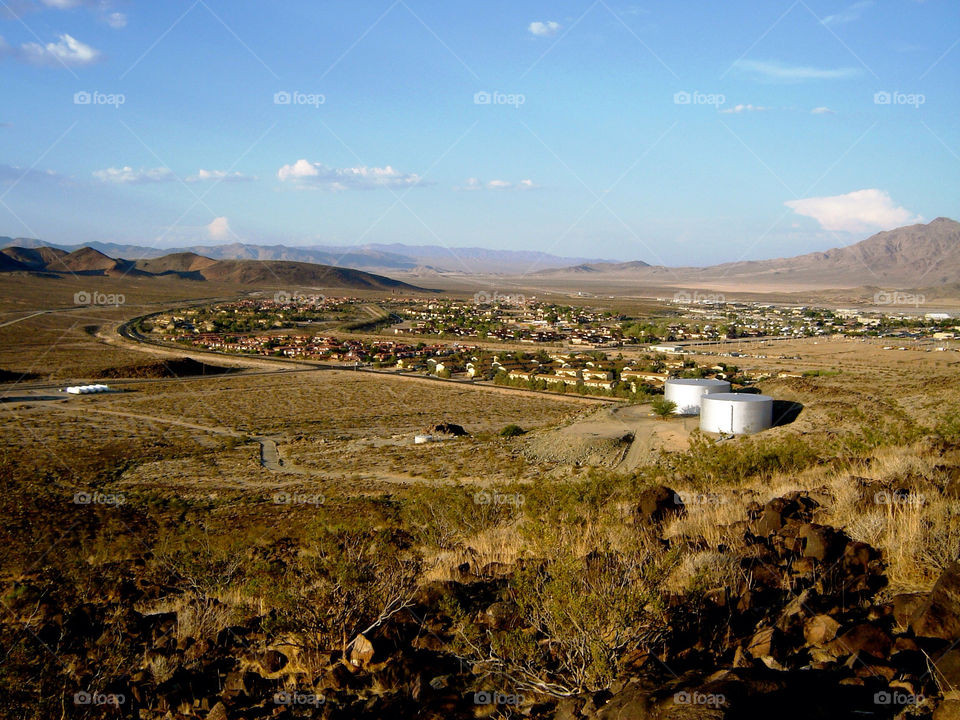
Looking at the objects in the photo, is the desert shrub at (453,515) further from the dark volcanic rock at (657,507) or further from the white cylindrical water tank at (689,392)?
the white cylindrical water tank at (689,392)

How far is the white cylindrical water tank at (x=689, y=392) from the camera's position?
2391 centimetres

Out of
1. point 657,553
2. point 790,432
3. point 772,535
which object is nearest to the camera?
point 657,553

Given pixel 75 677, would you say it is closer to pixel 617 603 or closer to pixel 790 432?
pixel 617 603

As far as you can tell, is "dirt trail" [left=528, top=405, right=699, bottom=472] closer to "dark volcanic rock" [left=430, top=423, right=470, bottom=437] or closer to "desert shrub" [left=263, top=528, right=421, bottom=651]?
"dark volcanic rock" [left=430, top=423, right=470, bottom=437]

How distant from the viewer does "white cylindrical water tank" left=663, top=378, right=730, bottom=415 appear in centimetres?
2391

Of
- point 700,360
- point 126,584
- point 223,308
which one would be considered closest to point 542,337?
point 700,360

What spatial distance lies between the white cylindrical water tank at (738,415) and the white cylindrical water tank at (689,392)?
2934mm

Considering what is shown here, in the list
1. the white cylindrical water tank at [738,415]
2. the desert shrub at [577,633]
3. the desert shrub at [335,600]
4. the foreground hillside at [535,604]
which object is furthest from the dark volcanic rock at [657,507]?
the white cylindrical water tank at [738,415]

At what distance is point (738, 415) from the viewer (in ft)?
65.9

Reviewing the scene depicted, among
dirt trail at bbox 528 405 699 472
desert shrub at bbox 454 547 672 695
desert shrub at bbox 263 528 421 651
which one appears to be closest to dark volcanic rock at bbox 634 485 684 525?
desert shrub at bbox 263 528 421 651

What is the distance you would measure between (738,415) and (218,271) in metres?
173

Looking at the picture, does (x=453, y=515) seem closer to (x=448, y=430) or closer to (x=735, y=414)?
(x=735, y=414)

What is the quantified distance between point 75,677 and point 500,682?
3006 millimetres

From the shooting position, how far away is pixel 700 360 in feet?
168
